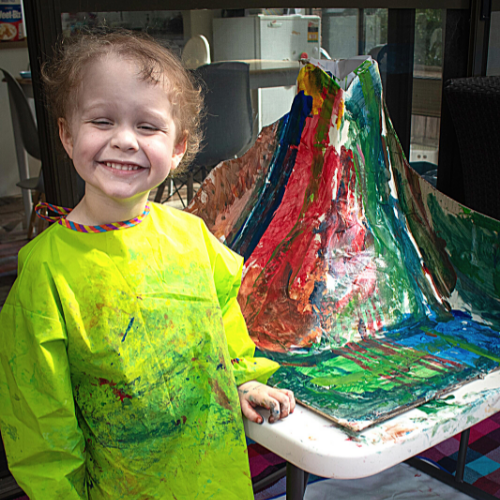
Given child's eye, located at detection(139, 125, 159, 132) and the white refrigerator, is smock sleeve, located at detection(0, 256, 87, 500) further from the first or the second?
the white refrigerator

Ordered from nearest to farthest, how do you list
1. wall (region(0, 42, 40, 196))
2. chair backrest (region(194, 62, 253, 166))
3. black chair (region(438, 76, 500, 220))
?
1. chair backrest (region(194, 62, 253, 166))
2. black chair (region(438, 76, 500, 220))
3. wall (region(0, 42, 40, 196))

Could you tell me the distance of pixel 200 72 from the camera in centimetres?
134

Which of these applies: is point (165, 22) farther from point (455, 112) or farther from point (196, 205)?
point (455, 112)

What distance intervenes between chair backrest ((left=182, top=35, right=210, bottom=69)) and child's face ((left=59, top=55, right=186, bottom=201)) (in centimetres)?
54

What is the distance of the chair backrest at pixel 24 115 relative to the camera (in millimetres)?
3186

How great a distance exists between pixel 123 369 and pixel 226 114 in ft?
2.78

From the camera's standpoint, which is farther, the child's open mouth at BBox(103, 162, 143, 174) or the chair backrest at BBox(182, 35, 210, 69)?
the chair backrest at BBox(182, 35, 210, 69)

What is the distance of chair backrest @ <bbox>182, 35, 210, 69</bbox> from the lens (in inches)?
51.1

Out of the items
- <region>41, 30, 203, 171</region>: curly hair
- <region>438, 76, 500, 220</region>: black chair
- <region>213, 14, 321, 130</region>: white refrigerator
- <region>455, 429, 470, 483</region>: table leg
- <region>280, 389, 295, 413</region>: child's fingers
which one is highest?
<region>213, 14, 321, 130</region>: white refrigerator

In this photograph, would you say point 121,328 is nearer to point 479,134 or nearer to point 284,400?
point 284,400

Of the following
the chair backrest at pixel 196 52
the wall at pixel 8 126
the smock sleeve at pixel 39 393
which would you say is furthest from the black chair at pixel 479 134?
the wall at pixel 8 126

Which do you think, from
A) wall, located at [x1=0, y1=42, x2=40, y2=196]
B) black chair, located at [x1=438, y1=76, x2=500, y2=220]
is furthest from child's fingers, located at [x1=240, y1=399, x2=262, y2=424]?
wall, located at [x1=0, y1=42, x2=40, y2=196]

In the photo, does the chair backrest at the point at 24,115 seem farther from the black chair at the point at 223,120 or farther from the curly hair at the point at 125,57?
the curly hair at the point at 125,57

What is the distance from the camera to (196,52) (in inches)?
52.1
